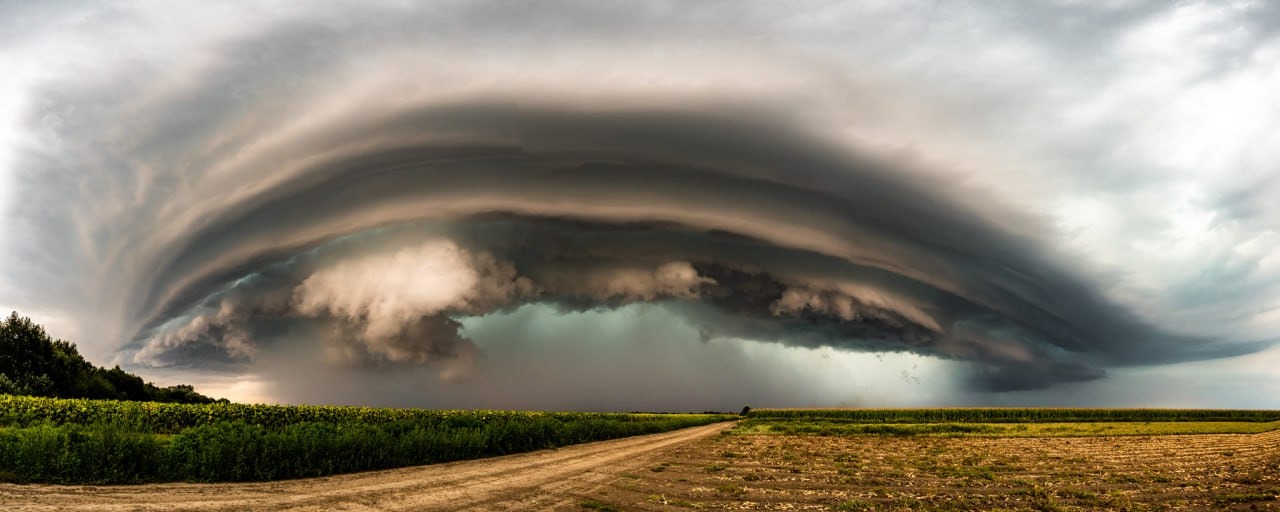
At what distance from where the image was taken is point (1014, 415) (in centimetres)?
11250

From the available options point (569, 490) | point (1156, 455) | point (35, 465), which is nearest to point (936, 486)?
point (569, 490)

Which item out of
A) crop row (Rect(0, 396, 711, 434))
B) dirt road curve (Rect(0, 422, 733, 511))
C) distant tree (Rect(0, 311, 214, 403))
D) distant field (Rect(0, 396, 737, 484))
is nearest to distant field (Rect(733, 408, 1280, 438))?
crop row (Rect(0, 396, 711, 434))

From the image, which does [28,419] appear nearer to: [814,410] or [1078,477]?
[1078,477]

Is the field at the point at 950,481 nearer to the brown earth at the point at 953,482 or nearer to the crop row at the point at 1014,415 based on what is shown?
the brown earth at the point at 953,482

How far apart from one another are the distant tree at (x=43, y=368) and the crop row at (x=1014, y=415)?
103m

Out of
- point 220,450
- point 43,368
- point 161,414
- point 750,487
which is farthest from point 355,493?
point 43,368

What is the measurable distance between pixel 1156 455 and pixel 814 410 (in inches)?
3809

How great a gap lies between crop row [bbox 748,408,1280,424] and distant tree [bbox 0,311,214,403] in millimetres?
102832

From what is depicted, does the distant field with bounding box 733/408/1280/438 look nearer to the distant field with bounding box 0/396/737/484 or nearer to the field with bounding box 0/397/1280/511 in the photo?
the field with bounding box 0/397/1280/511

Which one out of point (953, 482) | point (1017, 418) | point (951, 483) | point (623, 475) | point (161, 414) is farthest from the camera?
point (1017, 418)

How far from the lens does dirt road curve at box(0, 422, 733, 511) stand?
17656 millimetres

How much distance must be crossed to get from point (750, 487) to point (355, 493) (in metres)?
13.6

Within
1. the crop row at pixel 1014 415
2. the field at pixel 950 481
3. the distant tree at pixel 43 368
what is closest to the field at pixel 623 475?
the field at pixel 950 481

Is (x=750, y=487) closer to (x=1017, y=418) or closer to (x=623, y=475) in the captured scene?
(x=623, y=475)
